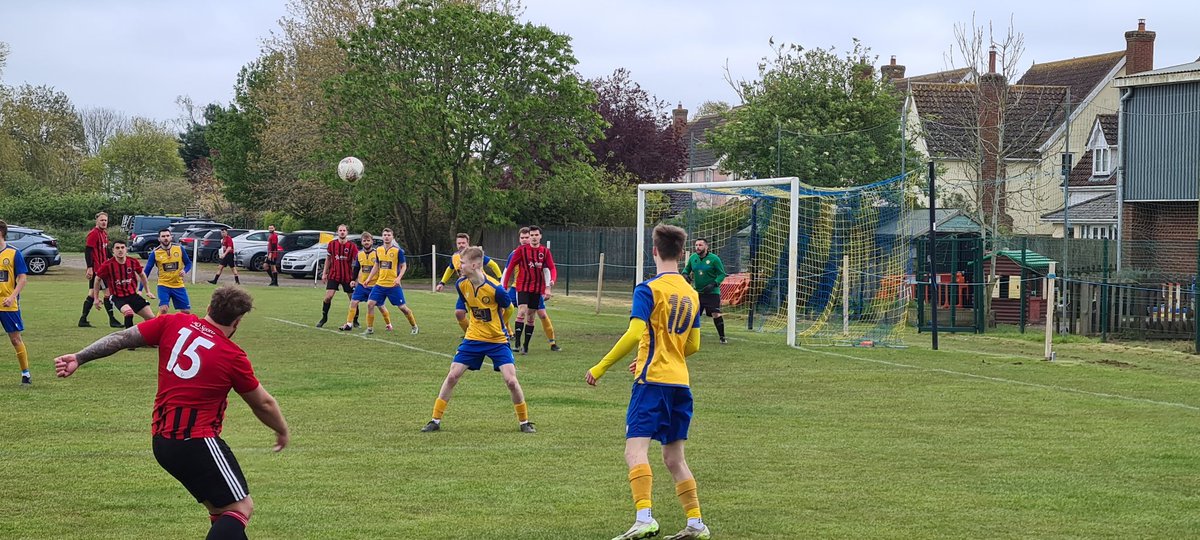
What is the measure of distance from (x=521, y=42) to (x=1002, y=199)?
1749cm

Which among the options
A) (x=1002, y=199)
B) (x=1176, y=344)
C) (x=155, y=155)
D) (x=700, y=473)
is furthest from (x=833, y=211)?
(x=155, y=155)

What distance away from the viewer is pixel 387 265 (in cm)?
2220

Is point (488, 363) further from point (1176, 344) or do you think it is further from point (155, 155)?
point (155, 155)

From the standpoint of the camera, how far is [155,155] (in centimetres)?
8675

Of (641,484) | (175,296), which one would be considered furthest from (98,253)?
(641,484)

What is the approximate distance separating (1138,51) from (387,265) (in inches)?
1499

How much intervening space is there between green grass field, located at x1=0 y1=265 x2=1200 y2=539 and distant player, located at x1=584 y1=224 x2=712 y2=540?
0.44 meters

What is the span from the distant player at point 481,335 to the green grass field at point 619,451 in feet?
0.98

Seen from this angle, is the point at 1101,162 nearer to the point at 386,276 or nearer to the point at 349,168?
the point at 349,168

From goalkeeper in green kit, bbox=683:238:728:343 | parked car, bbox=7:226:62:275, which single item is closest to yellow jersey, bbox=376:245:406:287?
goalkeeper in green kit, bbox=683:238:728:343

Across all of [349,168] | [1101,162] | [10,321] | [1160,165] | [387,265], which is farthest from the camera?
[1101,162]

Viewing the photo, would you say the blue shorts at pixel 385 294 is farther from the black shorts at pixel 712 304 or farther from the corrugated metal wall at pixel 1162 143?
the corrugated metal wall at pixel 1162 143

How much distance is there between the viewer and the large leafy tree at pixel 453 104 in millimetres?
40500

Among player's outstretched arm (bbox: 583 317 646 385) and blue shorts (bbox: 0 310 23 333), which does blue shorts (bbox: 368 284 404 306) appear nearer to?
blue shorts (bbox: 0 310 23 333)
